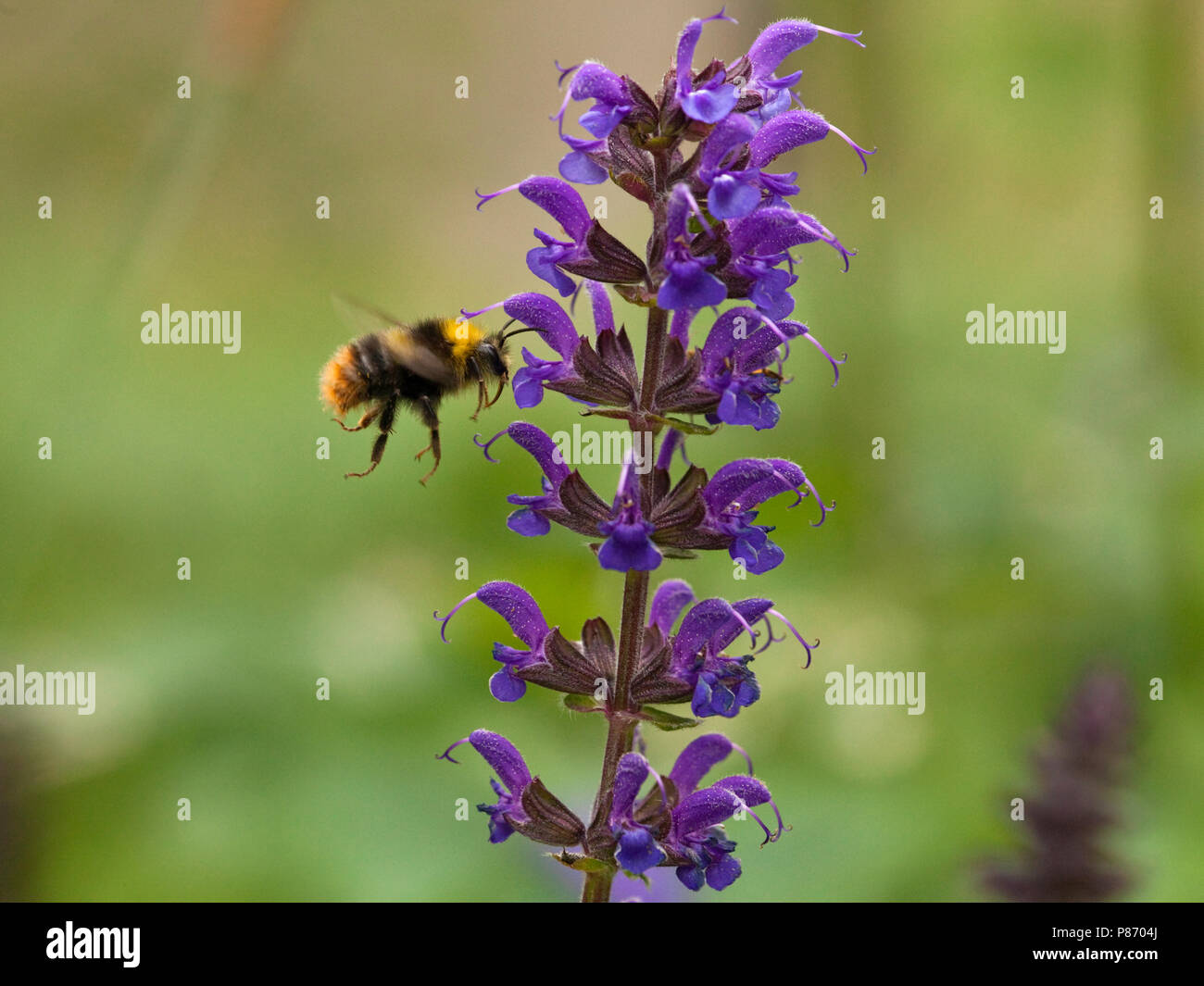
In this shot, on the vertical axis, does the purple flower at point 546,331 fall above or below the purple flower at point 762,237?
below

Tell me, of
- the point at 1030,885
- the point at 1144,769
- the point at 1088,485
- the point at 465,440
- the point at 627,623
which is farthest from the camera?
the point at 465,440

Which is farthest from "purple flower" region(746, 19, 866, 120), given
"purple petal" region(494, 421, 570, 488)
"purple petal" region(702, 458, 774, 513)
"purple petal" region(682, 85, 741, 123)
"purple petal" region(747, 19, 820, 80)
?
"purple petal" region(494, 421, 570, 488)

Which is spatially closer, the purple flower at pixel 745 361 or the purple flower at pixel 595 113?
the purple flower at pixel 595 113

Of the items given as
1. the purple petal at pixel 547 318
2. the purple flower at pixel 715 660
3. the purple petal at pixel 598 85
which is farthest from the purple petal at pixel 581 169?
the purple flower at pixel 715 660

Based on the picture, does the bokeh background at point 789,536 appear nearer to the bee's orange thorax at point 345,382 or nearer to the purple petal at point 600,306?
the bee's orange thorax at point 345,382

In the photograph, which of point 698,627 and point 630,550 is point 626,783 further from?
point 630,550

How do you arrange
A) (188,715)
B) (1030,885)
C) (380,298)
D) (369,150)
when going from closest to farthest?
(1030,885) < (188,715) < (380,298) < (369,150)
